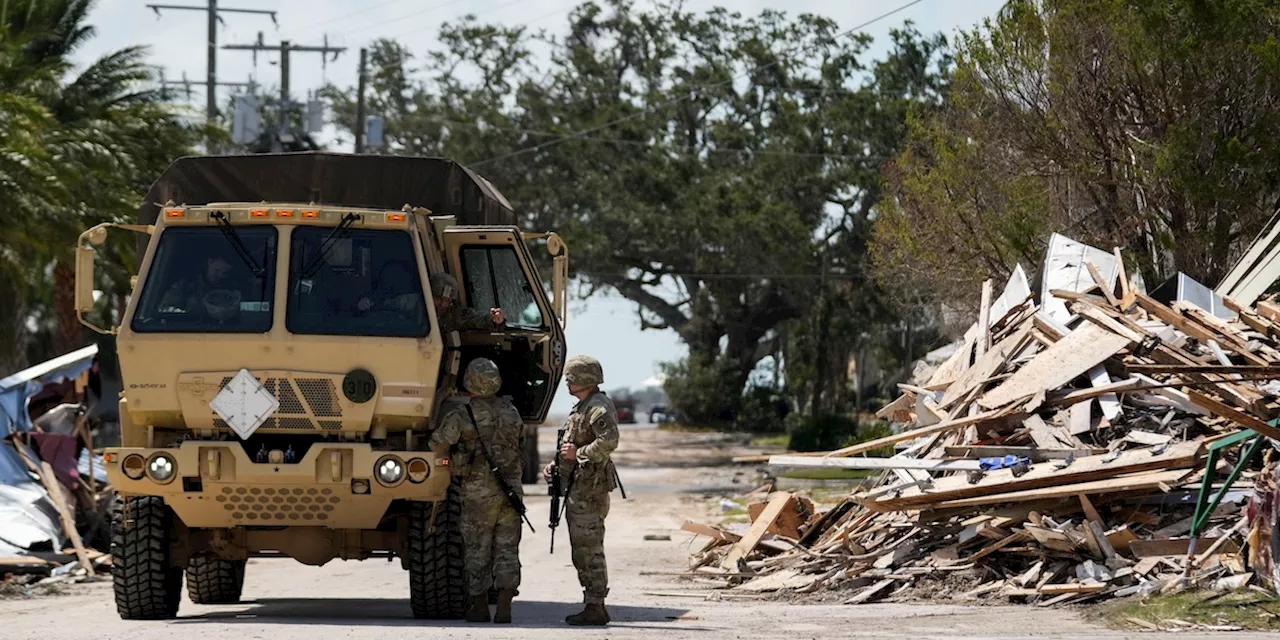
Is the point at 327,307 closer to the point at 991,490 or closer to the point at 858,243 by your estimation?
the point at 991,490

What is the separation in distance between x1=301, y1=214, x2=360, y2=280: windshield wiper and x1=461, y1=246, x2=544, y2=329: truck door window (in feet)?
3.67

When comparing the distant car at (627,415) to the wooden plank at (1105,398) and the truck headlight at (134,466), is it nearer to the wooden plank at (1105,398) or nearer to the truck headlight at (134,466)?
the wooden plank at (1105,398)

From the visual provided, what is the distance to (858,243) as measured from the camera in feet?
157

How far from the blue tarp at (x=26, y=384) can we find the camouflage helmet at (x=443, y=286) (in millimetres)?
8058

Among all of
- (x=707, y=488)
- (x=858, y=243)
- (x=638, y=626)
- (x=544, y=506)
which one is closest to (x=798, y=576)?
(x=638, y=626)

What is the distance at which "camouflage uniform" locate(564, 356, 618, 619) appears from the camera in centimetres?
1089

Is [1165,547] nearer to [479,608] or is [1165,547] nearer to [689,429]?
[479,608]

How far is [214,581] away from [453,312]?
335 centimetres

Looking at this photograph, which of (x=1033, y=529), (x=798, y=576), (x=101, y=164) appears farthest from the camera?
(x=101, y=164)

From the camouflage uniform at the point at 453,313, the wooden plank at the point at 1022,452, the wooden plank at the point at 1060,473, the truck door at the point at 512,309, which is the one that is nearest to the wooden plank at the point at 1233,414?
the wooden plank at the point at 1060,473

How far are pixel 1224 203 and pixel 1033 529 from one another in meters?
8.52

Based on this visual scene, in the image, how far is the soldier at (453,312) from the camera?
37.6ft

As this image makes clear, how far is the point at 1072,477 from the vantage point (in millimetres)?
13102

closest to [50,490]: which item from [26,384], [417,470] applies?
[26,384]
